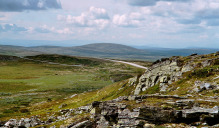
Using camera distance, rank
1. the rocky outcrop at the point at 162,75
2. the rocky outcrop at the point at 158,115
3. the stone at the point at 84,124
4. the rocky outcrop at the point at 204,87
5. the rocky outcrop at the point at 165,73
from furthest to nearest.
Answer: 1. the rocky outcrop at the point at 162,75
2. the rocky outcrop at the point at 165,73
3. the rocky outcrop at the point at 204,87
4. the stone at the point at 84,124
5. the rocky outcrop at the point at 158,115

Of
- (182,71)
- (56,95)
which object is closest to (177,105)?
(182,71)

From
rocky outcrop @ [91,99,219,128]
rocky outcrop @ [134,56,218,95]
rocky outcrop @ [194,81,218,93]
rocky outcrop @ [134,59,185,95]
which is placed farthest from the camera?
rocky outcrop @ [134,59,185,95]

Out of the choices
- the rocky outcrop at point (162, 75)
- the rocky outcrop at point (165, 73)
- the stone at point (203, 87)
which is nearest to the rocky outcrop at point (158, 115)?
the stone at point (203, 87)

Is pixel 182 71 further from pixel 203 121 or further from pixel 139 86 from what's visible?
pixel 203 121

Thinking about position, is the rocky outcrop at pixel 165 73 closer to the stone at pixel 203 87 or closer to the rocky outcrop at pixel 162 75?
the rocky outcrop at pixel 162 75

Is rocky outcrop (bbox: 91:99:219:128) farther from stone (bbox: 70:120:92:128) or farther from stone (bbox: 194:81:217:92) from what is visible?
stone (bbox: 194:81:217:92)

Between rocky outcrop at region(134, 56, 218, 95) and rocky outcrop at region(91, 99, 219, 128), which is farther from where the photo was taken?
rocky outcrop at region(134, 56, 218, 95)

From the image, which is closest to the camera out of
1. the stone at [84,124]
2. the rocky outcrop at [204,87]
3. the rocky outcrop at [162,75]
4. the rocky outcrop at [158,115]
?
the rocky outcrop at [158,115]

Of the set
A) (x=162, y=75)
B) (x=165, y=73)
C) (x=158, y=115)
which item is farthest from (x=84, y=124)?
(x=165, y=73)

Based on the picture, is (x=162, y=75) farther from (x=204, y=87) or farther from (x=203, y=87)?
(x=204, y=87)

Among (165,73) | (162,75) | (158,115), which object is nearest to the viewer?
(158,115)

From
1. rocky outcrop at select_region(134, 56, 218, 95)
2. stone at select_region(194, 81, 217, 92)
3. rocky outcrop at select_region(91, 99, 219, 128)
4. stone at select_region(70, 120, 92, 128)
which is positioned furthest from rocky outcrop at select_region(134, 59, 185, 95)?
stone at select_region(70, 120, 92, 128)

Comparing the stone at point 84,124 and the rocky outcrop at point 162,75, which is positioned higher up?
the rocky outcrop at point 162,75

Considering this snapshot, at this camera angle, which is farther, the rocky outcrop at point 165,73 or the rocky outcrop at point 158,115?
the rocky outcrop at point 165,73
